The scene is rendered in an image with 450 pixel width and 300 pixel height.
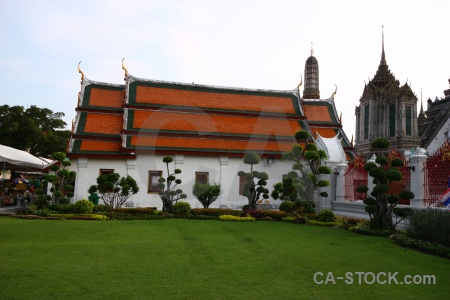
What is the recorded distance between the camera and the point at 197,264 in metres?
6.49

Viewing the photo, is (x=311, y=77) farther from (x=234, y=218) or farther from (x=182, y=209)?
(x=234, y=218)

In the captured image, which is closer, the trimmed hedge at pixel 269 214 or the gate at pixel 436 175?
the gate at pixel 436 175

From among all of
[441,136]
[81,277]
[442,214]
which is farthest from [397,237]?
[441,136]

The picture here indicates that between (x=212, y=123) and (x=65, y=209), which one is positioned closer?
(x=65, y=209)

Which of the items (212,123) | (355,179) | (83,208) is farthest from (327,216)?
(212,123)

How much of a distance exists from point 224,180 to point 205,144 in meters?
2.07

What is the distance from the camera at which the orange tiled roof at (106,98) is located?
69.2 feet

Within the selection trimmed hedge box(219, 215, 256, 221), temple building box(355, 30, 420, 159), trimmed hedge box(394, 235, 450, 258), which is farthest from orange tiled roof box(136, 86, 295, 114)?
temple building box(355, 30, 420, 159)

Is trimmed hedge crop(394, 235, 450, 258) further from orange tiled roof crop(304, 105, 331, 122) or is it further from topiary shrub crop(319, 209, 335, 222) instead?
orange tiled roof crop(304, 105, 331, 122)

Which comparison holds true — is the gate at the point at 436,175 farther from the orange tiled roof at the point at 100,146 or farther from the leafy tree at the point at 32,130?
the leafy tree at the point at 32,130

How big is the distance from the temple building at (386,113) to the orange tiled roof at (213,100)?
26106mm

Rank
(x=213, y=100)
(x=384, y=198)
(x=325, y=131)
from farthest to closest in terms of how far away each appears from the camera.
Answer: (x=325, y=131) < (x=213, y=100) < (x=384, y=198)

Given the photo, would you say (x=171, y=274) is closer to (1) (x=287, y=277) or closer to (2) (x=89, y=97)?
(1) (x=287, y=277)

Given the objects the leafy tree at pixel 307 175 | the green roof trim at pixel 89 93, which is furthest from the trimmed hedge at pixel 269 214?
the green roof trim at pixel 89 93
